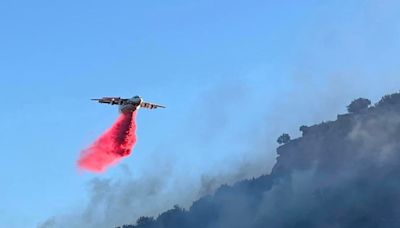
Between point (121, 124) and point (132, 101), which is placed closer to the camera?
point (132, 101)

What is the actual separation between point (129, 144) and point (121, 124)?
5192 mm

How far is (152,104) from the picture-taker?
128875mm

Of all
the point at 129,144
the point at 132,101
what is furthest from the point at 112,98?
the point at 129,144

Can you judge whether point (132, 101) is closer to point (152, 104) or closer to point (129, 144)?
point (152, 104)

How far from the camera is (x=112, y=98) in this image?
404ft

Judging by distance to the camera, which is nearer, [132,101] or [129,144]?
[132,101]

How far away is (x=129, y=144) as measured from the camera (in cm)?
13638

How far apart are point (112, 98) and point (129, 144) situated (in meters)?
15.8

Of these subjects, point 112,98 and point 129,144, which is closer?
point 112,98

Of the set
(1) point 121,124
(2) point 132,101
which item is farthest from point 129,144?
(2) point 132,101

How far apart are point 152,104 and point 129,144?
11.9 metres

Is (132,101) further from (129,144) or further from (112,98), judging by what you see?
(129,144)

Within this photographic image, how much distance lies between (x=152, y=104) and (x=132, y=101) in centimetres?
531

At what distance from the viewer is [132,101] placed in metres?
125
